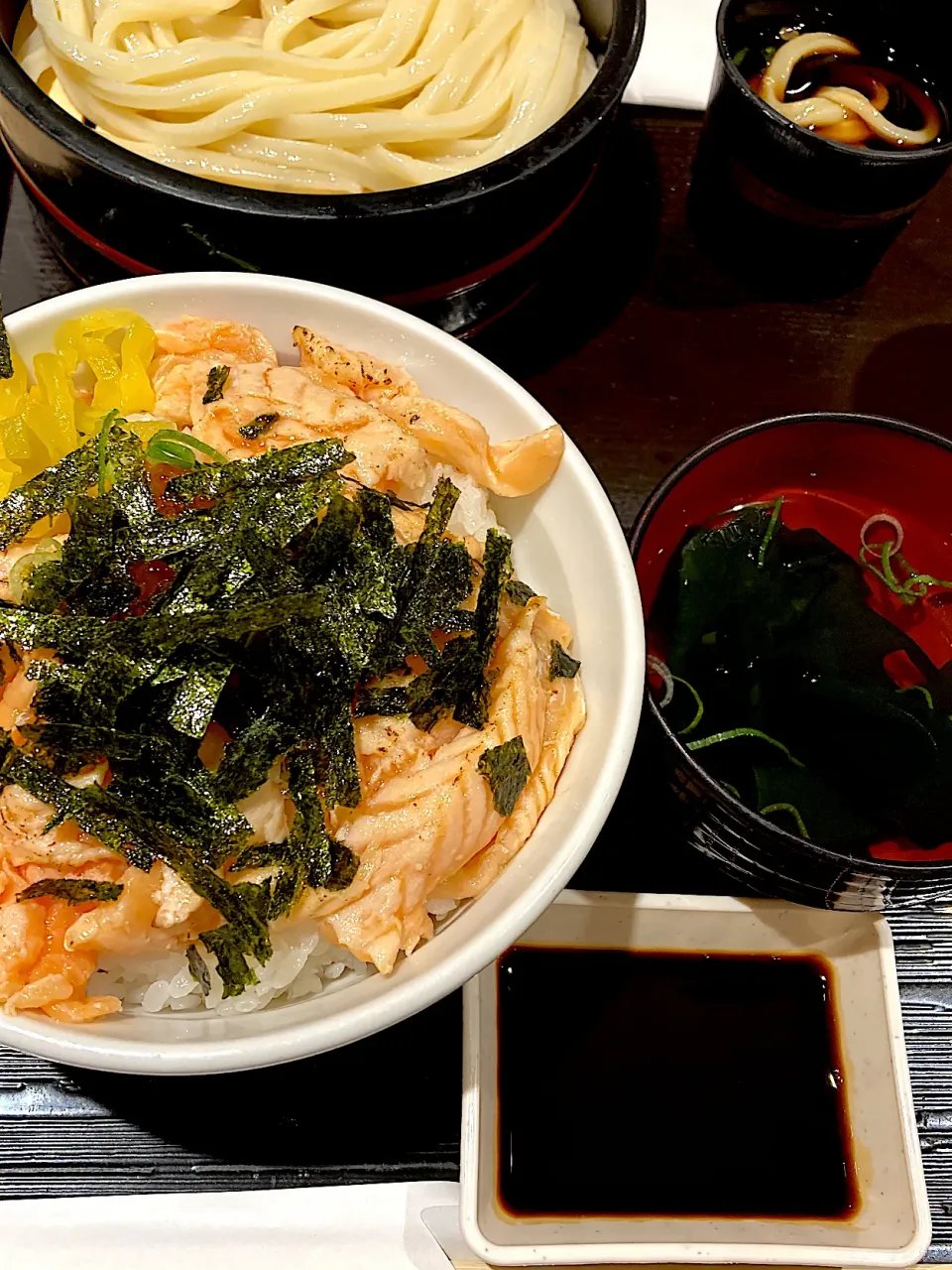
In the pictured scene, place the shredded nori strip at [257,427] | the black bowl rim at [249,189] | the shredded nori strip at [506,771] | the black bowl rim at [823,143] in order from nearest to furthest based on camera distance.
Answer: the shredded nori strip at [506,771], the shredded nori strip at [257,427], the black bowl rim at [249,189], the black bowl rim at [823,143]

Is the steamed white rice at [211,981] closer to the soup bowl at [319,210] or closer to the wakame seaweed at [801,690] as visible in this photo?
the wakame seaweed at [801,690]

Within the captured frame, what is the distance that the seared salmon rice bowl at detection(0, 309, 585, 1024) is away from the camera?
45.9 inches

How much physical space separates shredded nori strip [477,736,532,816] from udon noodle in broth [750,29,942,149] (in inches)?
62.0

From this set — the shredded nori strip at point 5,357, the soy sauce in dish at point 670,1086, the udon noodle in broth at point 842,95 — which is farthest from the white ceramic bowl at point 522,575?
the udon noodle in broth at point 842,95

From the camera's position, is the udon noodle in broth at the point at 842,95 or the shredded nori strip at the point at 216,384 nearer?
the shredded nori strip at the point at 216,384

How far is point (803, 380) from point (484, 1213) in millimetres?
1674

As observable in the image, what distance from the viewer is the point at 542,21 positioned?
6.23 feet

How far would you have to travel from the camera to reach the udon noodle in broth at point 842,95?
84.4 inches

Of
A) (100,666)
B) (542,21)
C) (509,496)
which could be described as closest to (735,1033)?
(509,496)

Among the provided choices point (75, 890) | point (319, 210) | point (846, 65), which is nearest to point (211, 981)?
point (75, 890)

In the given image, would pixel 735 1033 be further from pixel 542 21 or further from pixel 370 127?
pixel 542 21

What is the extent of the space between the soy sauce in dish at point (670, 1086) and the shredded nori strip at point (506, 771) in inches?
21.4

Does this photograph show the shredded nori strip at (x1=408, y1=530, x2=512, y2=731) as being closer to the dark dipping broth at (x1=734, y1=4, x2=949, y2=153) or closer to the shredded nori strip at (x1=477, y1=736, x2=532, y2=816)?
the shredded nori strip at (x1=477, y1=736, x2=532, y2=816)

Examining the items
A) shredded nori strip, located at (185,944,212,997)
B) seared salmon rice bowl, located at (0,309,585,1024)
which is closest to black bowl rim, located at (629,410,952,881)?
seared salmon rice bowl, located at (0,309,585,1024)
